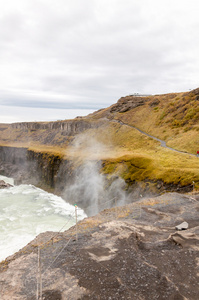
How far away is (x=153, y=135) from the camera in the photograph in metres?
74.6

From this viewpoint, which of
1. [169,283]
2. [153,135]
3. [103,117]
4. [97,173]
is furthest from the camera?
[103,117]

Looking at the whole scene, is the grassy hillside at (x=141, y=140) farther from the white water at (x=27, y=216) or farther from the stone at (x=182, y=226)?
the white water at (x=27, y=216)

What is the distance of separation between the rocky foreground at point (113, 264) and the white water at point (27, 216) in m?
8.95

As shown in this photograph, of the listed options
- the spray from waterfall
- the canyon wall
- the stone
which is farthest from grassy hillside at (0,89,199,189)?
the stone

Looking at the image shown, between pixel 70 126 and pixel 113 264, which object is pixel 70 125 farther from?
pixel 113 264

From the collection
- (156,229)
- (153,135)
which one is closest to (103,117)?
(153,135)

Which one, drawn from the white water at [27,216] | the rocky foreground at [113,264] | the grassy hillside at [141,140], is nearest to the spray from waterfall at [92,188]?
the grassy hillside at [141,140]

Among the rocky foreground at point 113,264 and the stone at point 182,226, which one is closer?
the rocky foreground at point 113,264

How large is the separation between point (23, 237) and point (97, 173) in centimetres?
2272

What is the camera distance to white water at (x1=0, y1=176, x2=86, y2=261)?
101 ft

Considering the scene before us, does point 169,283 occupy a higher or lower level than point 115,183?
higher

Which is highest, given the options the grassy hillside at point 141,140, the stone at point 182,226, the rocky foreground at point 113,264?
the grassy hillside at point 141,140

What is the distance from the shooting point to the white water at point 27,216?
3079cm

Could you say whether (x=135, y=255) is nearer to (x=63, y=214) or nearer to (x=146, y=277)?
(x=146, y=277)
